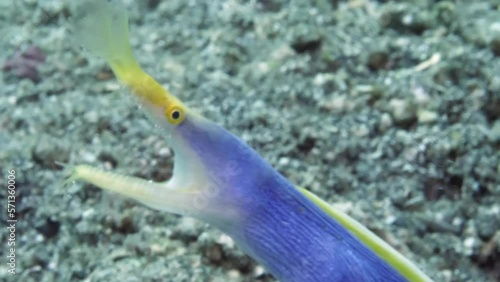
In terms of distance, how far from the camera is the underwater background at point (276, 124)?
225cm

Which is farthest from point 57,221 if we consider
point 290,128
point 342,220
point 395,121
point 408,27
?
point 408,27

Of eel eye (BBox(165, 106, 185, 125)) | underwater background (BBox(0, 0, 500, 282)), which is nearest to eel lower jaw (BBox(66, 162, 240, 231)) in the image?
eel eye (BBox(165, 106, 185, 125))

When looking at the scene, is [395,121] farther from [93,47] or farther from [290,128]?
[93,47]

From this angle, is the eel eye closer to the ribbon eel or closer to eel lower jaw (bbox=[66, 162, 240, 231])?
the ribbon eel

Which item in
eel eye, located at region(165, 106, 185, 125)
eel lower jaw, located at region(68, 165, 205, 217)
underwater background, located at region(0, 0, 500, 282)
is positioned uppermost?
underwater background, located at region(0, 0, 500, 282)

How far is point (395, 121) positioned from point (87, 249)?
1.54 meters

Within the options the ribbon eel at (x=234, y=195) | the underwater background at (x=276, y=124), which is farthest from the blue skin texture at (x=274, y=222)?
the underwater background at (x=276, y=124)

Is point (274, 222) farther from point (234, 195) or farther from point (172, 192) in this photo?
point (172, 192)

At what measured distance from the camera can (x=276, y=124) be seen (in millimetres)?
2711

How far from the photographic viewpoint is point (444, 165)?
2.52m

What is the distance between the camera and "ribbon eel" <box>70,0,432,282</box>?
1.40 m

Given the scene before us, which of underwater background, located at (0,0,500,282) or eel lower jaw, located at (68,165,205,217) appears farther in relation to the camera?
underwater background, located at (0,0,500,282)

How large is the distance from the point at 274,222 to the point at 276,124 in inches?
49.8

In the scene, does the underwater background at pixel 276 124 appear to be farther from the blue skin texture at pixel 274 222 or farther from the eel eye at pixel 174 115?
the eel eye at pixel 174 115
